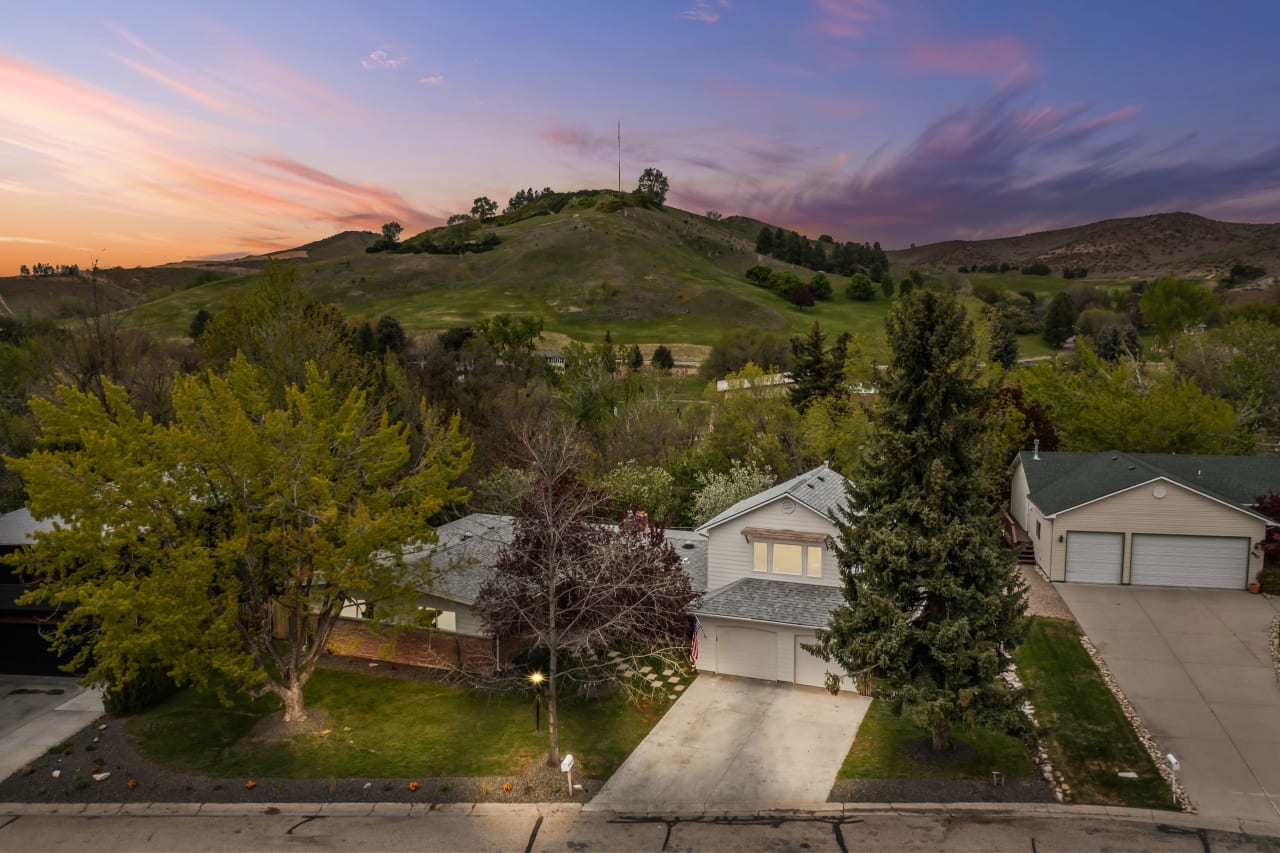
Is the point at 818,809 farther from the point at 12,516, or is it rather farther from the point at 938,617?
the point at 12,516

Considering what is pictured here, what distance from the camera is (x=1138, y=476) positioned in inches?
1216

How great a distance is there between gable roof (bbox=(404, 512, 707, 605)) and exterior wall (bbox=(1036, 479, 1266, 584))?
14.8 m

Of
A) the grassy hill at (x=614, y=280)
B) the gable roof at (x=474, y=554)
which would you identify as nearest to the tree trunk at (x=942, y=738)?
the gable roof at (x=474, y=554)

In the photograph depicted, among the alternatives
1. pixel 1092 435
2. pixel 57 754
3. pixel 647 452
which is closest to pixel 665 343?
pixel 647 452

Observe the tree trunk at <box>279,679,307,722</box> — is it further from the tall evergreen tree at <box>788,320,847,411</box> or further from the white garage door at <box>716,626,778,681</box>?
the tall evergreen tree at <box>788,320,847,411</box>

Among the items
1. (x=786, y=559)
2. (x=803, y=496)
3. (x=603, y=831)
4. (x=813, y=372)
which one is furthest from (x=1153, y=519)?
(x=813, y=372)

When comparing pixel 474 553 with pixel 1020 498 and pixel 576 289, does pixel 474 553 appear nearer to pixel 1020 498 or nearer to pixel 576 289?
pixel 1020 498

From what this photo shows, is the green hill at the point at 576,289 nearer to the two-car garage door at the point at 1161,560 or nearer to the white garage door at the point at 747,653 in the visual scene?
the two-car garage door at the point at 1161,560

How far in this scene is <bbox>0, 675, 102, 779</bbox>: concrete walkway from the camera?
20.6 metres

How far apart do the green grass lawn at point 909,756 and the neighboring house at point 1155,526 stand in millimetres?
15062

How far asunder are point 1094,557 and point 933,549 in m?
19.3

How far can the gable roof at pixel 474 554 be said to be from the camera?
24094 millimetres

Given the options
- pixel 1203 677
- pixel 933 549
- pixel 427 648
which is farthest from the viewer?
pixel 427 648

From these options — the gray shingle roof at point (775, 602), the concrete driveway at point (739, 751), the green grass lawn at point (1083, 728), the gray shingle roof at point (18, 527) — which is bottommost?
the concrete driveway at point (739, 751)
